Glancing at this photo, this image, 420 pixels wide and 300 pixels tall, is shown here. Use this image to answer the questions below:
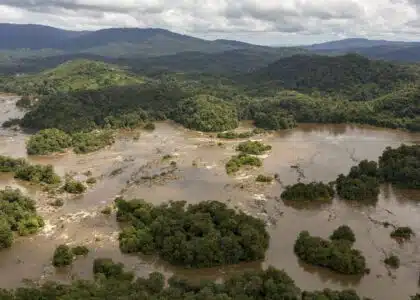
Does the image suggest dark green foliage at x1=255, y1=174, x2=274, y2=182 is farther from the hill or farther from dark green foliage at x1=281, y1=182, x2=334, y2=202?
the hill

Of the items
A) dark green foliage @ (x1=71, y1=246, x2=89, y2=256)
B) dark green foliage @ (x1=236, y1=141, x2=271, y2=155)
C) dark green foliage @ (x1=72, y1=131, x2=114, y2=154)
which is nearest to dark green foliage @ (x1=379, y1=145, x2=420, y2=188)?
dark green foliage @ (x1=236, y1=141, x2=271, y2=155)

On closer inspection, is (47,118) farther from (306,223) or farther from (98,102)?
A: (306,223)

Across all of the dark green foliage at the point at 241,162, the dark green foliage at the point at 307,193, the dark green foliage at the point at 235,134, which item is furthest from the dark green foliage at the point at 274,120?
the dark green foliage at the point at 307,193

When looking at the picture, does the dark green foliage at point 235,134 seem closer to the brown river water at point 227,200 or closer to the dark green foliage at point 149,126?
the brown river water at point 227,200

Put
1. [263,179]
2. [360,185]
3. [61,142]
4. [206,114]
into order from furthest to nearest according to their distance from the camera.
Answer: [206,114]
[61,142]
[263,179]
[360,185]

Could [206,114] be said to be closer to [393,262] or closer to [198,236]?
[198,236]

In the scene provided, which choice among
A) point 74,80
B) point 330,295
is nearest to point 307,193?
point 330,295

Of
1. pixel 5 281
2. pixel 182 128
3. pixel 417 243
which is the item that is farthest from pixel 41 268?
pixel 182 128
